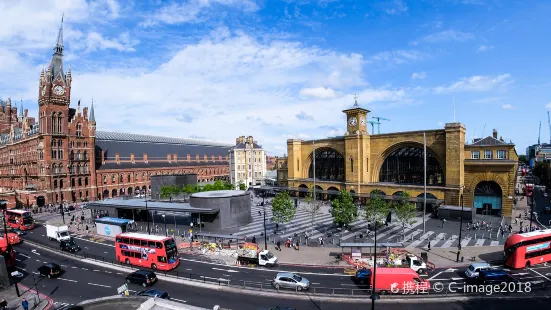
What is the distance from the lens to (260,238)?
1581 inches

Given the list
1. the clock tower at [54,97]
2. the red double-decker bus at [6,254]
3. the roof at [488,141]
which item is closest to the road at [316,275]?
the red double-decker bus at [6,254]

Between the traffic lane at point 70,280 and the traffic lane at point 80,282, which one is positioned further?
the traffic lane at point 70,280

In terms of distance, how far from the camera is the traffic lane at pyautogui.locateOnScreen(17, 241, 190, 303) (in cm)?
2420

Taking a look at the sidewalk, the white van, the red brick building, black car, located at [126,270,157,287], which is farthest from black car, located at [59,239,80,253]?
the red brick building

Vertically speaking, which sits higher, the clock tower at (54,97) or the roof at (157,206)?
the clock tower at (54,97)

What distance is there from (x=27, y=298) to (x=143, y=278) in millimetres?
8725

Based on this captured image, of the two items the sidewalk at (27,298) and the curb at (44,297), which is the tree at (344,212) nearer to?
the curb at (44,297)

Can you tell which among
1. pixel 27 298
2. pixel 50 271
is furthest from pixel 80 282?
pixel 50 271

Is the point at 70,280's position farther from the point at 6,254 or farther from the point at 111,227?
the point at 111,227

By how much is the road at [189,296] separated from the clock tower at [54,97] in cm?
4931

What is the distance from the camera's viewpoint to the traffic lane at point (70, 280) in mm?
24391

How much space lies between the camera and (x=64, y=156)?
72750mm

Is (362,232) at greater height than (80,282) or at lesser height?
greater

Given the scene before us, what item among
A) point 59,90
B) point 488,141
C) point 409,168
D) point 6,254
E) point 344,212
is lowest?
point 6,254
